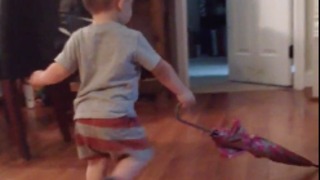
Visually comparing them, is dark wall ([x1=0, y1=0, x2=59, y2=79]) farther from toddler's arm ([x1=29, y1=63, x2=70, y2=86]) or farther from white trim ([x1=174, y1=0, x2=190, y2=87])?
white trim ([x1=174, y1=0, x2=190, y2=87])

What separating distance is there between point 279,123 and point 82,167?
3.50ft

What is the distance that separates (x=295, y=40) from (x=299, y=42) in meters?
0.04

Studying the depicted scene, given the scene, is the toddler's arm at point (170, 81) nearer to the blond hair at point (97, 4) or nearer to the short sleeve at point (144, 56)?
the short sleeve at point (144, 56)

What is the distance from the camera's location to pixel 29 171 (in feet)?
7.85

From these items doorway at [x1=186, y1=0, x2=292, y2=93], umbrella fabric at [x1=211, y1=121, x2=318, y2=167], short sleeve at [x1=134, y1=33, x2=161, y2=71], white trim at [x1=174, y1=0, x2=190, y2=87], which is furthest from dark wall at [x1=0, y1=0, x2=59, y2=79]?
doorway at [x1=186, y1=0, x2=292, y2=93]

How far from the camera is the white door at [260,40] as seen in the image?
4.09 metres

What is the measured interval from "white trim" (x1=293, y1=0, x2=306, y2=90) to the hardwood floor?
6.9 inches

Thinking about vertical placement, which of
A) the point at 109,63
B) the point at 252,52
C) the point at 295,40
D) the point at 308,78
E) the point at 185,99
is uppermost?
the point at 109,63

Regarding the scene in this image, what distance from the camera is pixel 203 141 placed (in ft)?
8.91

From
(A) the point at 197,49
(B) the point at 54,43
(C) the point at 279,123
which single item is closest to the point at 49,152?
(B) the point at 54,43

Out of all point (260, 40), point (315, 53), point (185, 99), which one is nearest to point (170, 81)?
point (185, 99)

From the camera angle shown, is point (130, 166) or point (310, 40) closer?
point (130, 166)

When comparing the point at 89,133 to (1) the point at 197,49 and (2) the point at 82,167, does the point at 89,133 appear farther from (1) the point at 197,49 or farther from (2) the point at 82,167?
(1) the point at 197,49

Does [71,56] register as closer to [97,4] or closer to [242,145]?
[97,4]
